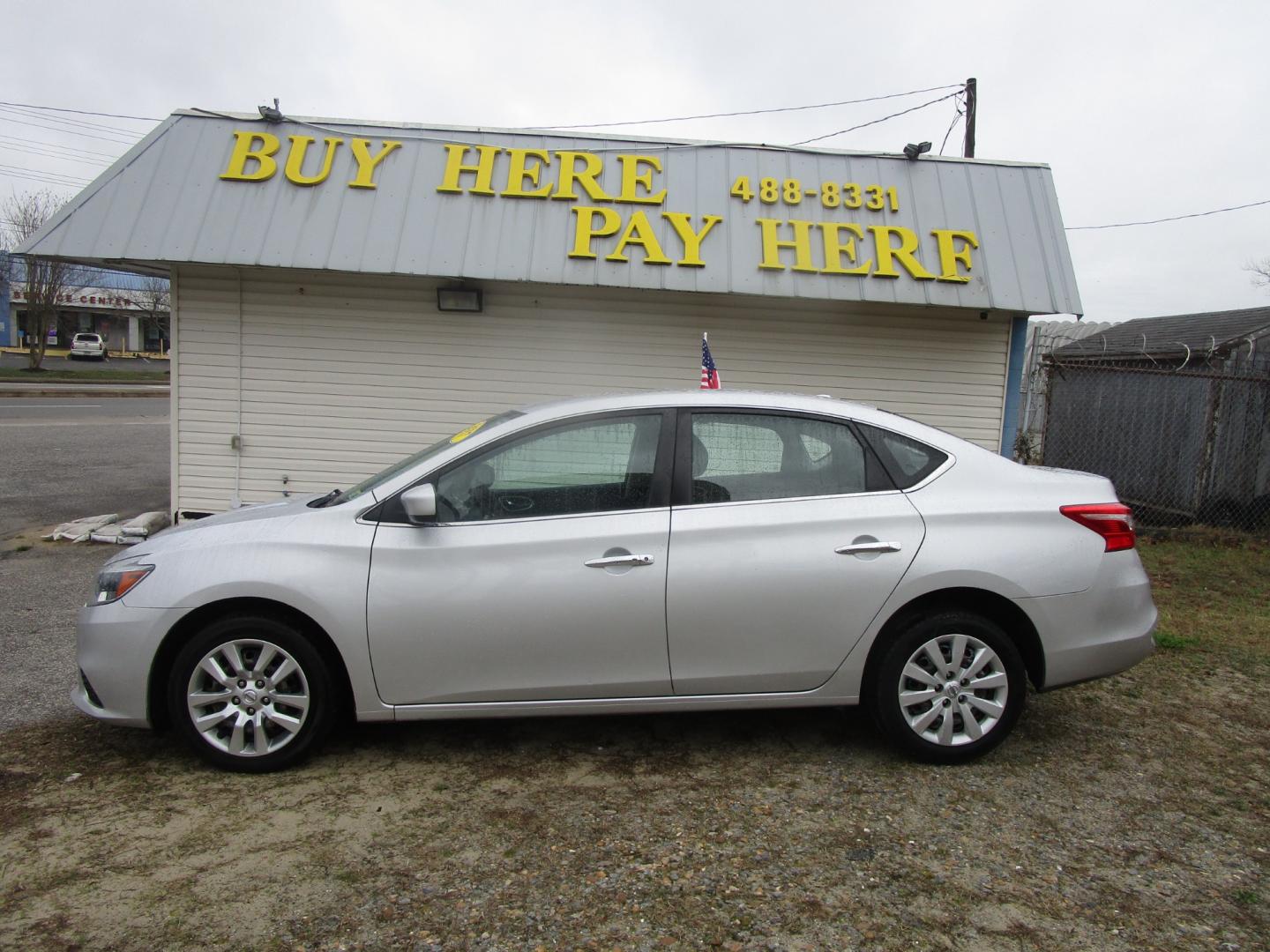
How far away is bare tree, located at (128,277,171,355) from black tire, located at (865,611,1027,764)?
50.6 meters

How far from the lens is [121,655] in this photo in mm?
3762

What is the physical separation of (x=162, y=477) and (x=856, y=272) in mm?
9112

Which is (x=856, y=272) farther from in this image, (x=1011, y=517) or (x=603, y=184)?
(x=1011, y=517)

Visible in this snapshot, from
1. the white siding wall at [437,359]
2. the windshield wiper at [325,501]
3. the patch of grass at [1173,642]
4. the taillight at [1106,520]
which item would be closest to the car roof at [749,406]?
the taillight at [1106,520]

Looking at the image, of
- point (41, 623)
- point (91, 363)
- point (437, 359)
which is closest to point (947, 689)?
point (41, 623)

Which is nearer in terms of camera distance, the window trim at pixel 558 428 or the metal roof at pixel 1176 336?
the window trim at pixel 558 428

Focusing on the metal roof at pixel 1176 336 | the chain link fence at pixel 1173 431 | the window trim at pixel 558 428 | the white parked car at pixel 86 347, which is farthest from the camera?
the white parked car at pixel 86 347

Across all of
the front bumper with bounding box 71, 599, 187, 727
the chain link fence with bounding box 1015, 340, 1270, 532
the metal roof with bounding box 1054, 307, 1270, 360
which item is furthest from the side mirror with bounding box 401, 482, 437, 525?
the metal roof with bounding box 1054, 307, 1270, 360

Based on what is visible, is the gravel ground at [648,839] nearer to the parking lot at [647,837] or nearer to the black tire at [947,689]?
the parking lot at [647,837]

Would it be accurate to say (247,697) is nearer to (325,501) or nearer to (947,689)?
(325,501)

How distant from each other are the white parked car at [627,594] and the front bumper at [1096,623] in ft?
0.04

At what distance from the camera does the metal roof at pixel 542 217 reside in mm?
7980

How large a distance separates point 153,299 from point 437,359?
4639 centimetres

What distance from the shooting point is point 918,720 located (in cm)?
391
